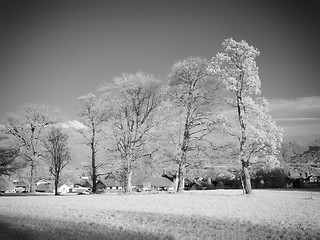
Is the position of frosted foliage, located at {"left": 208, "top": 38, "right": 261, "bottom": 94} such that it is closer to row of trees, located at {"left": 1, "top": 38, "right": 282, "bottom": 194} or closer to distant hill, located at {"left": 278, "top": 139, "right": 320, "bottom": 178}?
row of trees, located at {"left": 1, "top": 38, "right": 282, "bottom": 194}

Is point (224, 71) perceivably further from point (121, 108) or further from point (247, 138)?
point (121, 108)

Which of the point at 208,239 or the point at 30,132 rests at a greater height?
the point at 30,132

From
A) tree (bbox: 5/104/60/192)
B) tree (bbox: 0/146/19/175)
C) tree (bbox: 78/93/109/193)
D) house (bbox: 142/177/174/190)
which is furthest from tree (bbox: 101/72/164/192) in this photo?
house (bbox: 142/177/174/190)

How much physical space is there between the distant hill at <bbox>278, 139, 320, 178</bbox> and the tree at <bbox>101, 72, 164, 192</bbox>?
42013mm

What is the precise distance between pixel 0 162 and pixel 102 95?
14859 millimetres

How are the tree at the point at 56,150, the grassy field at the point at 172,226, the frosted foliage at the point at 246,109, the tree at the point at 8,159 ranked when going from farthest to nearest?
the tree at the point at 56,150
the tree at the point at 8,159
the frosted foliage at the point at 246,109
the grassy field at the point at 172,226

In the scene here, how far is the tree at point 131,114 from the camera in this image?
28.1m

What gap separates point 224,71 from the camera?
2506 centimetres

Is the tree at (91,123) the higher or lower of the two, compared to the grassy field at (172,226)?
higher

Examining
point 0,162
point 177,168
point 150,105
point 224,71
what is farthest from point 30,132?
point 224,71

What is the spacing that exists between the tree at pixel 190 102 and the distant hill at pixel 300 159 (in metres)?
41.2

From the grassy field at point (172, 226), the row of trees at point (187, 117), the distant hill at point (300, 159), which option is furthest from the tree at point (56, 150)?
the distant hill at point (300, 159)

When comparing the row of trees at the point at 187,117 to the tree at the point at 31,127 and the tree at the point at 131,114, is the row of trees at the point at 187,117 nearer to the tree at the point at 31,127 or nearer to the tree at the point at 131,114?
the tree at the point at 131,114

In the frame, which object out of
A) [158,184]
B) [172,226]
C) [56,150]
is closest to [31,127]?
[56,150]
